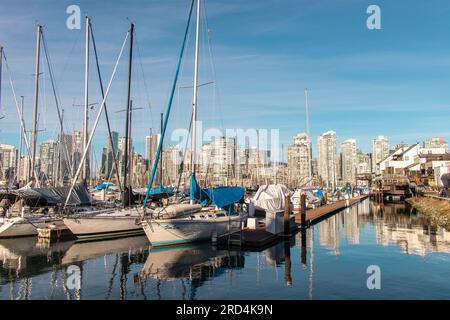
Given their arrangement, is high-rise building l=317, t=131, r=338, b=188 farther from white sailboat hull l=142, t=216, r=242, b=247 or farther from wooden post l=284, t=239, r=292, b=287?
white sailboat hull l=142, t=216, r=242, b=247

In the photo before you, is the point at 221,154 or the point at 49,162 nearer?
the point at 49,162

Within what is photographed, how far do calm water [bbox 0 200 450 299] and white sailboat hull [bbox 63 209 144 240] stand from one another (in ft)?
5.34

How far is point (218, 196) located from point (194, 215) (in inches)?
110

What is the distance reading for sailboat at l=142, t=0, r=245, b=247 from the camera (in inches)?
937

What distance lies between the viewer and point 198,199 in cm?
2728

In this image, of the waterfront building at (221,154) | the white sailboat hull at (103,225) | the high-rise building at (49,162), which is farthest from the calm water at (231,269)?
the waterfront building at (221,154)

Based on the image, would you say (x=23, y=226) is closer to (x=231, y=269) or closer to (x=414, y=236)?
(x=231, y=269)

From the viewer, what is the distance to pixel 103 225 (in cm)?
2847

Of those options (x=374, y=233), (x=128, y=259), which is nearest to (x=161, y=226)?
(x=128, y=259)

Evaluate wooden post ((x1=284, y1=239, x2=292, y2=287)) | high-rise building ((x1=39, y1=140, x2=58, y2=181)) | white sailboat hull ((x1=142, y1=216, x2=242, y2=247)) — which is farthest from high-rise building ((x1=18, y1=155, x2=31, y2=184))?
wooden post ((x1=284, y1=239, x2=292, y2=287))

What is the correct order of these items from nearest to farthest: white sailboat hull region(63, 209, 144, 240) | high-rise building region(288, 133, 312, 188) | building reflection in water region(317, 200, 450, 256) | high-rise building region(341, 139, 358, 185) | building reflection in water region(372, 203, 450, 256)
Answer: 1. building reflection in water region(372, 203, 450, 256)
2. building reflection in water region(317, 200, 450, 256)
3. white sailboat hull region(63, 209, 144, 240)
4. high-rise building region(288, 133, 312, 188)
5. high-rise building region(341, 139, 358, 185)

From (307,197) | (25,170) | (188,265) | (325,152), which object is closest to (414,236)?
(188,265)

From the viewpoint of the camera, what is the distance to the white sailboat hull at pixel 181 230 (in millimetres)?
23719
